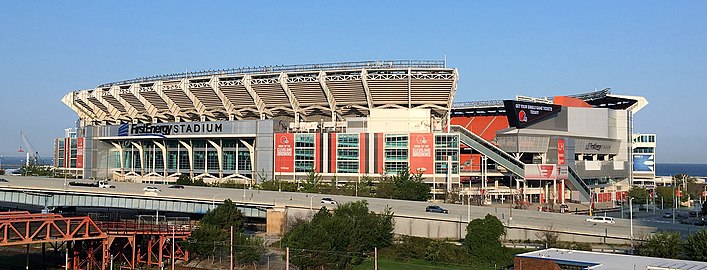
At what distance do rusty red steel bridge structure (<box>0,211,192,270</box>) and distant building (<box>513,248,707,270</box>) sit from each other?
28520 mm

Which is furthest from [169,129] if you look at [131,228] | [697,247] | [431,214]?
[697,247]

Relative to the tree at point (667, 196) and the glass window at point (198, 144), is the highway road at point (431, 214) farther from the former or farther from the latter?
the tree at point (667, 196)

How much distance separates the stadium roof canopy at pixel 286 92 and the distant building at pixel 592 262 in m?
Result: 75.2

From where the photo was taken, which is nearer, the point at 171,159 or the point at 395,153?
the point at 395,153

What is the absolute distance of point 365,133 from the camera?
128 metres

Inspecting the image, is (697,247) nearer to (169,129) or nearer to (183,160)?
(169,129)

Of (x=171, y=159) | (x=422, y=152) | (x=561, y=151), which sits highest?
(x=561, y=151)

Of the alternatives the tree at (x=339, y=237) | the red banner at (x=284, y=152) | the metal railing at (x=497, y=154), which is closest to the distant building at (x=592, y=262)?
the tree at (x=339, y=237)

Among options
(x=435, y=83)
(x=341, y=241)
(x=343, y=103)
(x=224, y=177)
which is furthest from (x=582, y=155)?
(x=341, y=241)

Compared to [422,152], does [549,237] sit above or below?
below

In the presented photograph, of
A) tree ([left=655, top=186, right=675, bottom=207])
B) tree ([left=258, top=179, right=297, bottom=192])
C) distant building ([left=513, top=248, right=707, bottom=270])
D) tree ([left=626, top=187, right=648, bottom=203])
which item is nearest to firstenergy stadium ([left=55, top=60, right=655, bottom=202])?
tree ([left=626, top=187, right=648, bottom=203])

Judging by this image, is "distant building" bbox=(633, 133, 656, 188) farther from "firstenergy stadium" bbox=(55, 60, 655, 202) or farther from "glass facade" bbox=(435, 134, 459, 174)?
"glass facade" bbox=(435, 134, 459, 174)

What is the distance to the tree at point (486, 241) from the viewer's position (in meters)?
60.0

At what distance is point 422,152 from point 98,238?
241ft
